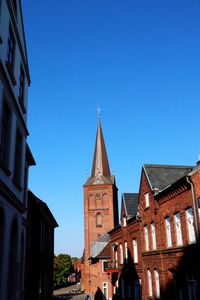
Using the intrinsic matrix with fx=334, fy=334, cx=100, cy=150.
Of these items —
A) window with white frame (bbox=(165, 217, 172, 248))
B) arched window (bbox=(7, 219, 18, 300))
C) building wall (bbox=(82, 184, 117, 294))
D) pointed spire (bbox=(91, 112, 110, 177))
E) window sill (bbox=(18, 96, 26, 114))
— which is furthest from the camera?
pointed spire (bbox=(91, 112, 110, 177))

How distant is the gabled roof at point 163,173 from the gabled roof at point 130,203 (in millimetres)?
6721

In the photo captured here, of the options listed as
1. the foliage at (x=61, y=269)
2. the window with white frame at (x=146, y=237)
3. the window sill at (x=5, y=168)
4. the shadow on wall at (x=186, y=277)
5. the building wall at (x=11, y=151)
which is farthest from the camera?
the foliage at (x=61, y=269)

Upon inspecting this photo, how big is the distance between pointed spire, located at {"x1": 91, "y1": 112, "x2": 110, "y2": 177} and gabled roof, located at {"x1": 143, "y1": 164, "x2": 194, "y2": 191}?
44.4m

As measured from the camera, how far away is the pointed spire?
67.2m

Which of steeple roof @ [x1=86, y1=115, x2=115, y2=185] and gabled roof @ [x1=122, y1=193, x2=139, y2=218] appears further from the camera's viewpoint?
steeple roof @ [x1=86, y1=115, x2=115, y2=185]

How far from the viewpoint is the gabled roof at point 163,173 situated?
21.6 metres

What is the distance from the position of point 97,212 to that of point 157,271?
44.5 metres

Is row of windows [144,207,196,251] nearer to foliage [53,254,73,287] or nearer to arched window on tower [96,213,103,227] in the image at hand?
arched window on tower [96,213,103,227]

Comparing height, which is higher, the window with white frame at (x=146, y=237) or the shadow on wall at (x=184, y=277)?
the window with white frame at (x=146, y=237)

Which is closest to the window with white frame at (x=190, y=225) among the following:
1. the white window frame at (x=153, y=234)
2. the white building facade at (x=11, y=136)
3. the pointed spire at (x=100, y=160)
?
the white window frame at (x=153, y=234)

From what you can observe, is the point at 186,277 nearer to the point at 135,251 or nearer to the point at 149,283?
the point at 149,283

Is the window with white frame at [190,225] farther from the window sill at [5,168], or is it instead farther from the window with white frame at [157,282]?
the window sill at [5,168]

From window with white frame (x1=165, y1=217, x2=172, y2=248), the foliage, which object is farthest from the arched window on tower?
window with white frame (x1=165, y1=217, x2=172, y2=248)

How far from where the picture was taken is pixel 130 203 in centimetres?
3017
